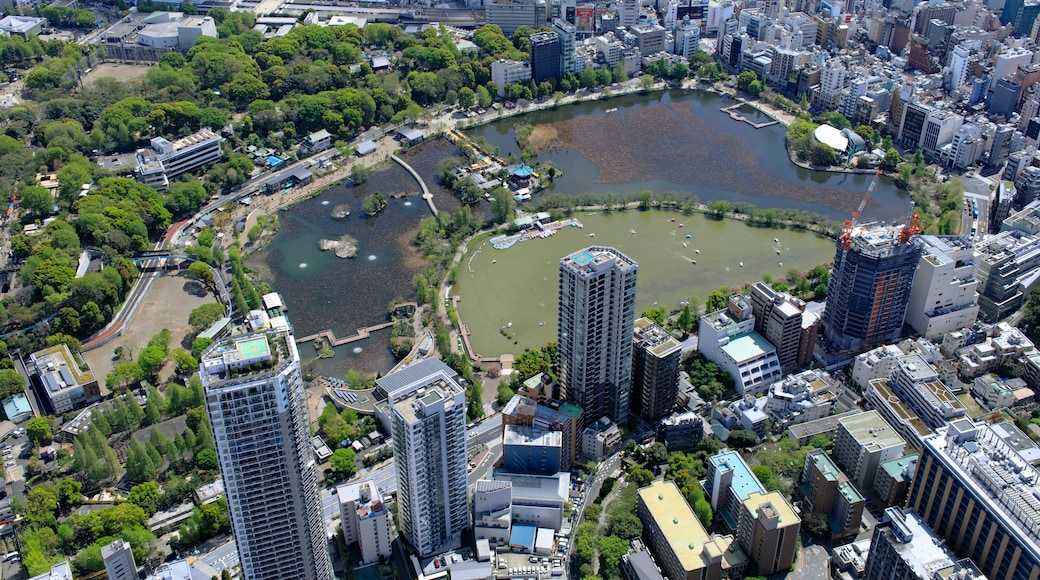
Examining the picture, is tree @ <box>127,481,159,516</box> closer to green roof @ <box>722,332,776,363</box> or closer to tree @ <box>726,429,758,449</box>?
tree @ <box>726,429,758,449</box>

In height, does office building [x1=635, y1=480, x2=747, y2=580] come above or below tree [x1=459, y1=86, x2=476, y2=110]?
below

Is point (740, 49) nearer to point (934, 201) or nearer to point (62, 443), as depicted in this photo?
point (934, 201)

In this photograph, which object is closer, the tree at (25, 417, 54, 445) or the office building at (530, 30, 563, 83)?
the tree at (25, 417, 54, 445)

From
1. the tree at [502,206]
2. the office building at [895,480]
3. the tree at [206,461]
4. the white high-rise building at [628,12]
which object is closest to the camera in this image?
Answer: the office building at [895,480]

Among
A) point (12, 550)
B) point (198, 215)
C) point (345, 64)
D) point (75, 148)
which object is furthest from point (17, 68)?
point (12, 550)

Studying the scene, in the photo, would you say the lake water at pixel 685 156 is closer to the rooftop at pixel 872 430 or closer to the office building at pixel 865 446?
the rooftop at pixel 872 430

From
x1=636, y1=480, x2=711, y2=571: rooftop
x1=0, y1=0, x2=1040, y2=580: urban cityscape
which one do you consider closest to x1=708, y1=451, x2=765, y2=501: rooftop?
x1=0, y1=0, x2=1040, y2=580: urban cityscape

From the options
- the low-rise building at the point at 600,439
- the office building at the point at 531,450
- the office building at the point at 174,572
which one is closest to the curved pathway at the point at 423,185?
the low-rise building at the point at 600,439
